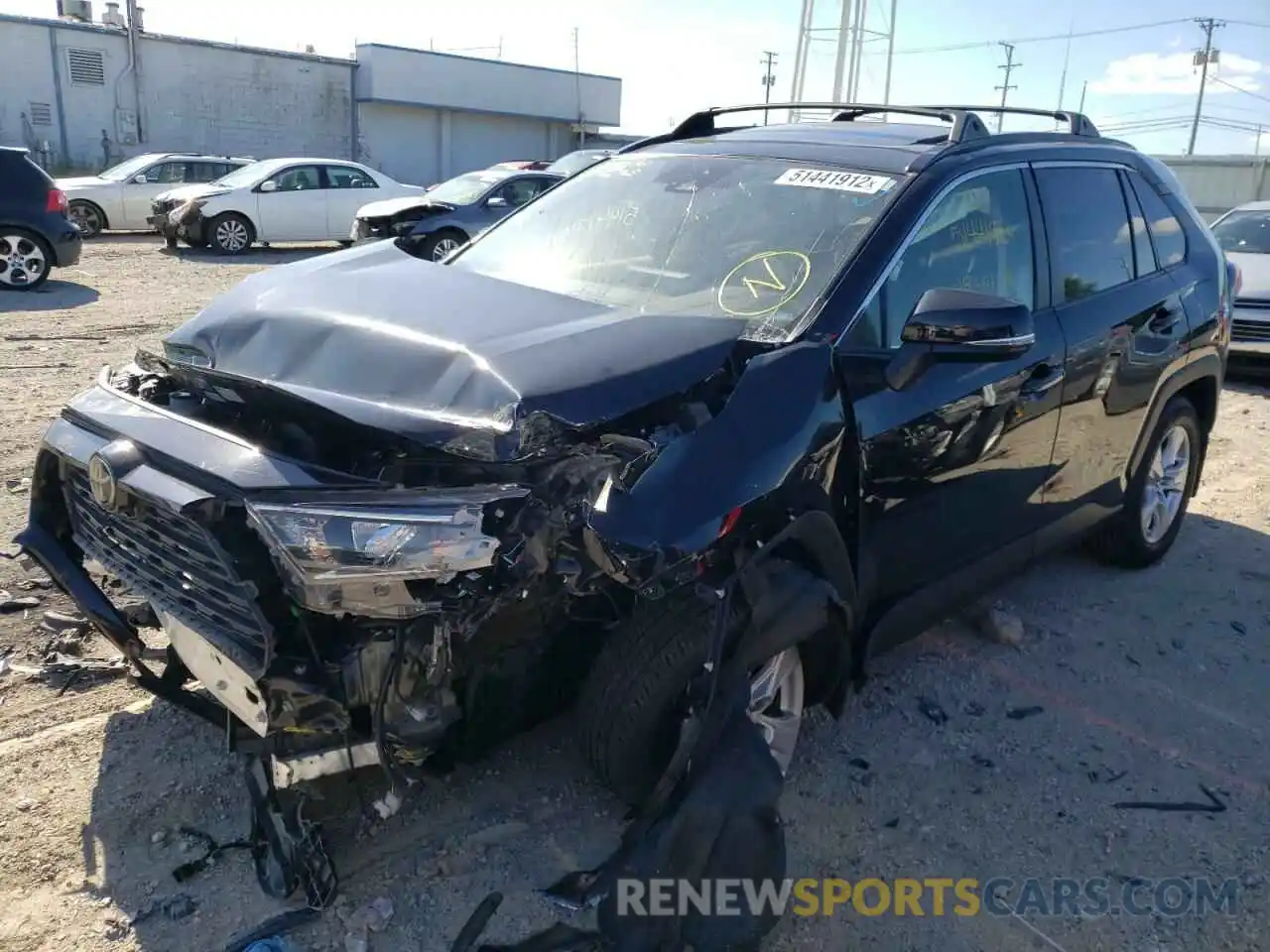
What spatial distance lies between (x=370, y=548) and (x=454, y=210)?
504 inches

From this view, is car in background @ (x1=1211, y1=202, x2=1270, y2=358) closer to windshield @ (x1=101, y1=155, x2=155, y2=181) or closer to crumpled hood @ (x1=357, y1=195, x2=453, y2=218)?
crumpled hood @ (x1=357, y1=195, x2=453, y2=218)

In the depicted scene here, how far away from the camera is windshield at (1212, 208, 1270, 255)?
10641 millimetres

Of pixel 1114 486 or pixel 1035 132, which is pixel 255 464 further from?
pixel 1114 486

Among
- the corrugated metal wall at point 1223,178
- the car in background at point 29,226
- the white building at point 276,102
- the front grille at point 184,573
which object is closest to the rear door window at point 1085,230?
the front grille at point 184,573

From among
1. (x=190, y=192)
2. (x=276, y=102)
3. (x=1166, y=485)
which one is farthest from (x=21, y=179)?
(x=276, y=102)

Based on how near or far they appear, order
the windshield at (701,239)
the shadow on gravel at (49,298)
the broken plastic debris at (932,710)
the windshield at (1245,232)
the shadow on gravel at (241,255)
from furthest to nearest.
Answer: the shadow on gravel at (241,255) → the windshield at (1245,232) → the shadow on gravel at (49,298) → the broken plastic debris at (932,710) → the windshield at (701,239)

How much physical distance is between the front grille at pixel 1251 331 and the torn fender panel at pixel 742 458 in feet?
27.1

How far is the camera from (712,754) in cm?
245

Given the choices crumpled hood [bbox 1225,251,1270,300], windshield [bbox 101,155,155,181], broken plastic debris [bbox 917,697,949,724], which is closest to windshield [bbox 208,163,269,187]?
windshield [bbox 101,155,155,181]

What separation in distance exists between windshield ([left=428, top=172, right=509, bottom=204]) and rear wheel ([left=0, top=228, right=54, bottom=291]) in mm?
5264

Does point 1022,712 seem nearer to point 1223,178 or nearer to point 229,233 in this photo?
point 229,233

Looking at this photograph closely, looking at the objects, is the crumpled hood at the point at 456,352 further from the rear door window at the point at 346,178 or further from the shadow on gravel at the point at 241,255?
the rear door window at the point at 346,178

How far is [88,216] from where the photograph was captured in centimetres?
1722

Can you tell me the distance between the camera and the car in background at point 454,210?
1398cm
